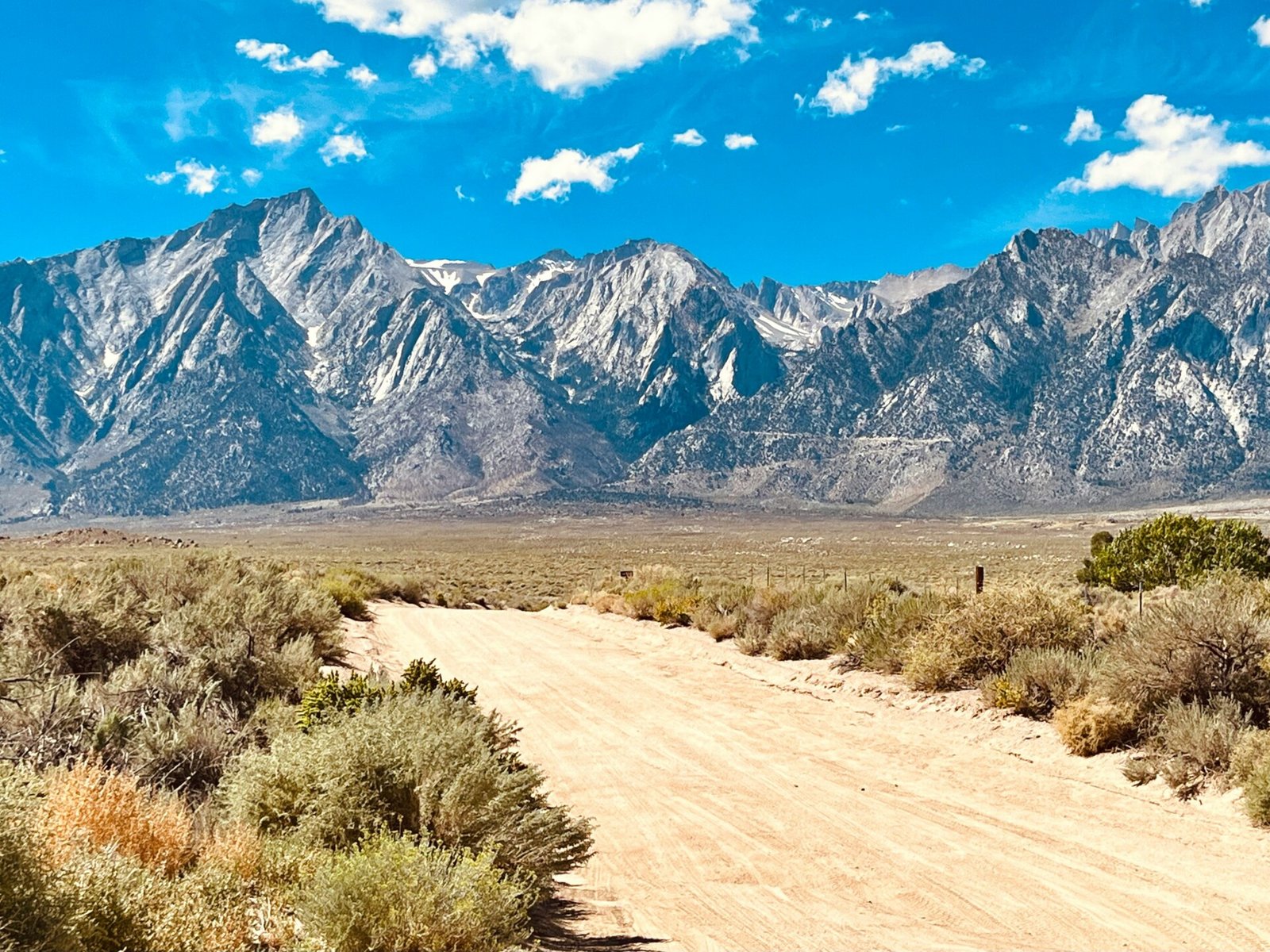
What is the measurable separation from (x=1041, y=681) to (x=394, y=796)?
9.44m

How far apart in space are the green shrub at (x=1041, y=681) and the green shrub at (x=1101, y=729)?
2.90ft

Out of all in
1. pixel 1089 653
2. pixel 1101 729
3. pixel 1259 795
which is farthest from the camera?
pixel 1089 653

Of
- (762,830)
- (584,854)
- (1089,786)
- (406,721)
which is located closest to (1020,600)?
(1089,786)

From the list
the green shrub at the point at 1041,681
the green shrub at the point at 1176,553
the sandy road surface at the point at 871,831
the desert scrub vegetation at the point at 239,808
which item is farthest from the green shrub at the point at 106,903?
the green shrub at the point at 1176,553

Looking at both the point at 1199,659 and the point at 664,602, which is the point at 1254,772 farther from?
the point at 664,602

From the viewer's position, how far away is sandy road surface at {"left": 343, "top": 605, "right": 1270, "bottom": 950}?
6.64 m

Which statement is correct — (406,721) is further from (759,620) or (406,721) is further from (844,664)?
(759,620)

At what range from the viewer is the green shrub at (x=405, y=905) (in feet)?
15.3

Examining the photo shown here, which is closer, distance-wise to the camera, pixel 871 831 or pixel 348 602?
pixel 871 831

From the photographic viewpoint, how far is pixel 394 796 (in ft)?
21.2

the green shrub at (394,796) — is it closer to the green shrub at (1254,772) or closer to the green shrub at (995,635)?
the green shrub at (1254,772)

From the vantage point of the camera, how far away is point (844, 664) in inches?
667

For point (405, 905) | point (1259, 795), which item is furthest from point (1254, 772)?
point (405, 905)

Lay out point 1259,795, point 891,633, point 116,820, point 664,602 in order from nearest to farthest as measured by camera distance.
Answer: point 116,820, point 1259,795, point 891,633, point 664,602
